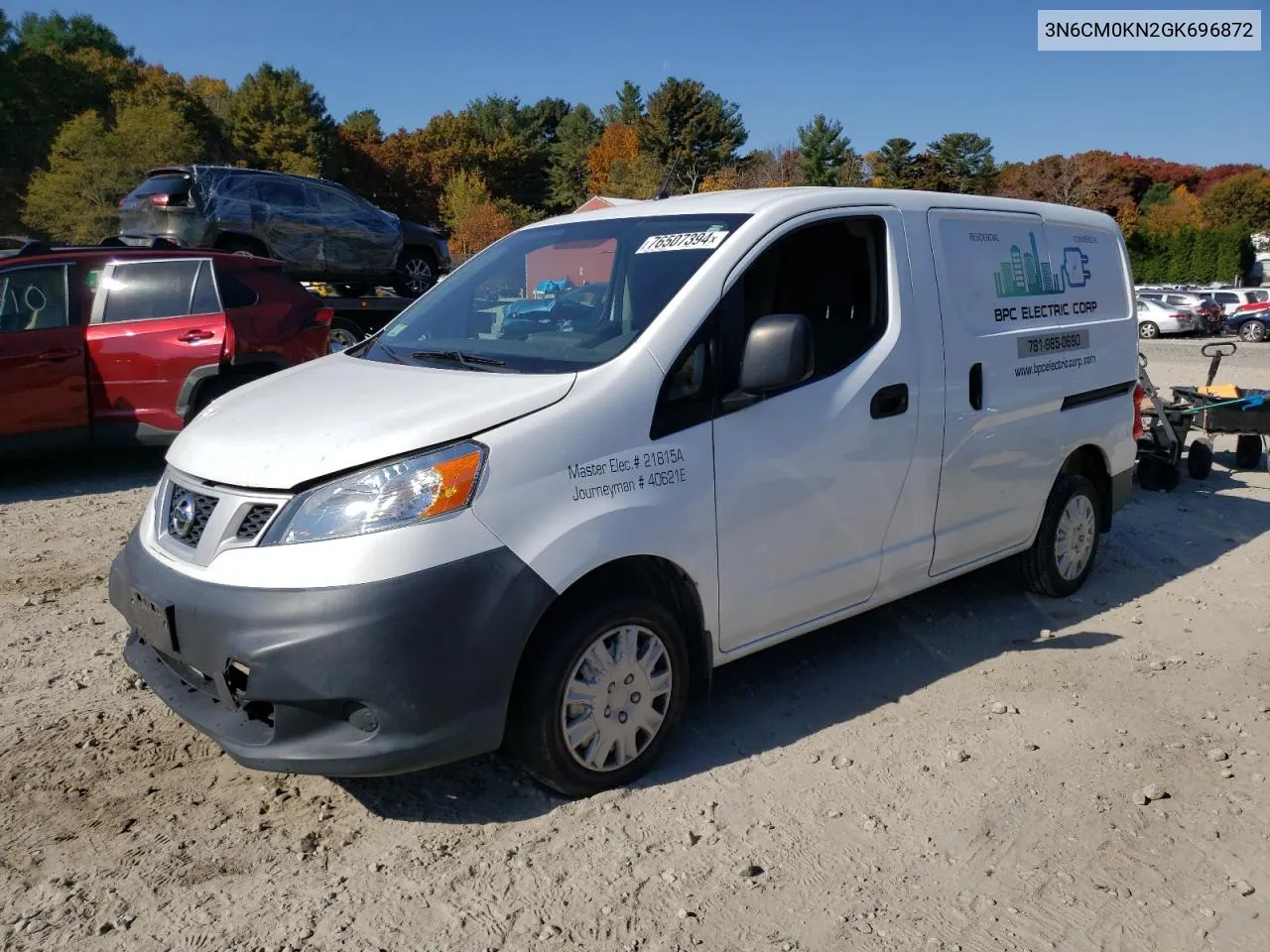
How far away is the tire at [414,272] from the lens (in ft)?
→ 49.6

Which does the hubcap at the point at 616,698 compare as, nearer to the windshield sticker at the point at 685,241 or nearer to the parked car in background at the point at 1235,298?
the windshield sticker at the point at 685,241

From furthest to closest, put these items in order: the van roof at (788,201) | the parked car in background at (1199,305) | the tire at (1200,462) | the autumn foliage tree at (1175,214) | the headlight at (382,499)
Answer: the autumn foliage tree at (1175,214) → the parked car in background at (1199,305) → the tire at (1200,462) → the van roof at (788,201) → the headlight at (382,499)

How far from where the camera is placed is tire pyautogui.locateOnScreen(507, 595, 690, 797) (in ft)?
10.5

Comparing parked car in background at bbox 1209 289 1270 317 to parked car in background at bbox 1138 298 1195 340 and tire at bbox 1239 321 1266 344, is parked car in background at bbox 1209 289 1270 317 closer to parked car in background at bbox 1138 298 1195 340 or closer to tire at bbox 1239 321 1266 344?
tire at bbox 1239 321 1266 344

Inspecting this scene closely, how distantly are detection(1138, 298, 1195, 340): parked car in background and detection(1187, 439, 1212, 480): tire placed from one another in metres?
25.1

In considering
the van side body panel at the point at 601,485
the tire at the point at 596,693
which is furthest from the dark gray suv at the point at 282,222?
the tire at the point at 596,693

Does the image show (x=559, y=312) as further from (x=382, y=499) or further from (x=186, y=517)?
(x=186, y=517)

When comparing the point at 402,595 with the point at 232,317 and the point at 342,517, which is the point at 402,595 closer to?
the point at 342,517

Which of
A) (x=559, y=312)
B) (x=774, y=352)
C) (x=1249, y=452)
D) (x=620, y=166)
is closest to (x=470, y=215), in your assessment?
(x=620, y=166)

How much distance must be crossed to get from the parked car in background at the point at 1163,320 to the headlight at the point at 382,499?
3327 cm

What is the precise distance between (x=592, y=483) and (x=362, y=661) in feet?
2.86

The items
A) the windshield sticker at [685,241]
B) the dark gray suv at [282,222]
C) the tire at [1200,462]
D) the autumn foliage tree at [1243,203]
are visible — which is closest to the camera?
the windshield sticker at [685,241]

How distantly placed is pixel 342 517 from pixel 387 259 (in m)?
12.2

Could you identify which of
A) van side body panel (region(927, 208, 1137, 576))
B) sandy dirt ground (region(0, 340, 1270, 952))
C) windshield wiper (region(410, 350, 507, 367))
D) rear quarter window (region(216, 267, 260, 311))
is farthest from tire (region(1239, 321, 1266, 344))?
windshield wiper (region(410, 350, 507, 367))
